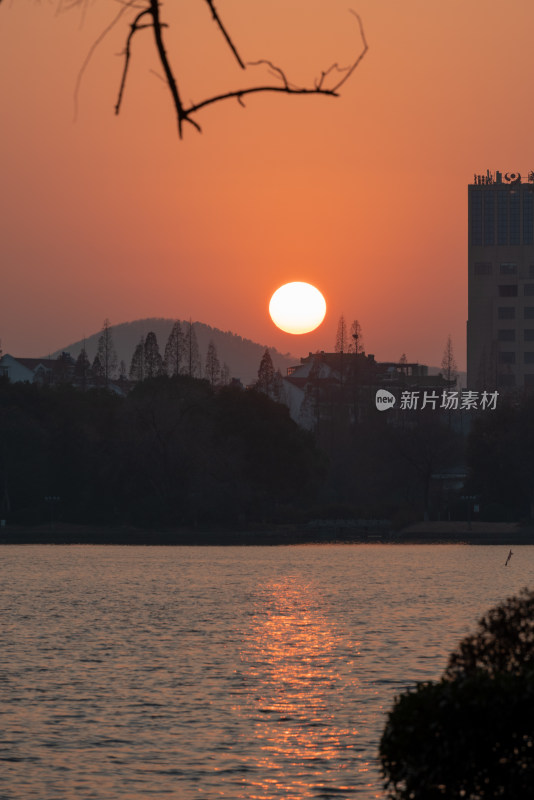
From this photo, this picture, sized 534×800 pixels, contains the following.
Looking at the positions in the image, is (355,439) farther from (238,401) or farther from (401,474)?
(238,401)

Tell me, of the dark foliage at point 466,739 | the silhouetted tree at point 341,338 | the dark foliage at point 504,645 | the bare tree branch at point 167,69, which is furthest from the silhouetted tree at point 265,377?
the bare tree branch at point 167,69

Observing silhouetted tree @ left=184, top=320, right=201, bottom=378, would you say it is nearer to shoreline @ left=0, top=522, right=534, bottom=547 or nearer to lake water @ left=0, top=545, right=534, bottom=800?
shoreline @ left=0, top=522, right=534, bottom=547

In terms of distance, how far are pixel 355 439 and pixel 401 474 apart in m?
17.3

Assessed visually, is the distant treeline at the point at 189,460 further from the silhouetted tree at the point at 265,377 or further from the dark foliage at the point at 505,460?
the silhouetted tree at the point at 265,377

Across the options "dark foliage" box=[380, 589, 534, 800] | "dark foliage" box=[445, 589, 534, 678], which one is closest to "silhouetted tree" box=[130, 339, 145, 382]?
"dark foliage" box=[445, 589, 534, 678]

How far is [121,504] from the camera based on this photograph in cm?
12938

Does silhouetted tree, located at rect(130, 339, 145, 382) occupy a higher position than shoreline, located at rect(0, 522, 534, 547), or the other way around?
silhouetted tree, located at rect(130, 339, 145, 382)

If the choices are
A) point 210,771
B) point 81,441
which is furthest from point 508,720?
point 81,441

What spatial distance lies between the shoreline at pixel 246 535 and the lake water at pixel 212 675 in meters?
32.7

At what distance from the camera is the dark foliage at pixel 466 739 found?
11.9m
